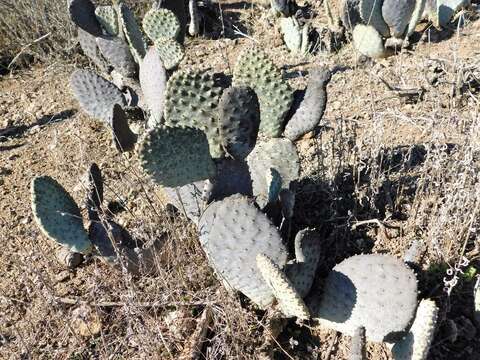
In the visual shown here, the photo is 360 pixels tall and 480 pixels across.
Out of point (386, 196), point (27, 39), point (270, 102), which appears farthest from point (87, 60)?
point (386, 196)

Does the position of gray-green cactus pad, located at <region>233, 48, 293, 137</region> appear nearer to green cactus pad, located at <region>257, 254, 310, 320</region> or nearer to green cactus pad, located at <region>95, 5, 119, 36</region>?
green cactus pad, located at <region>257, 254, 310, 320</region>

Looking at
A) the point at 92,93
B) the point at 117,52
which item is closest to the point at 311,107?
the point at 92,93

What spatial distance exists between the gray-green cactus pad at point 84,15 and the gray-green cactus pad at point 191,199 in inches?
50.4

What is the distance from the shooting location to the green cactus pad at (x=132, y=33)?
287 centimetres

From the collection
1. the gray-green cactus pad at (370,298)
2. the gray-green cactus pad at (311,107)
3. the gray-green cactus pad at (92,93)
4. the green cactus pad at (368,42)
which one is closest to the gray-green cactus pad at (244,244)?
the gray-green cactus pad at (370,298)

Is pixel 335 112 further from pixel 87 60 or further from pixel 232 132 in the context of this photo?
pixel 87 60

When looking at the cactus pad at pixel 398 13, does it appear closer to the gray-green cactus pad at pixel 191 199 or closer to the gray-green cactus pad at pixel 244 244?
the gray-green cactus pad at pixel 191 199

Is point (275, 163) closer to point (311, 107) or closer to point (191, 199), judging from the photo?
point (311, 107)

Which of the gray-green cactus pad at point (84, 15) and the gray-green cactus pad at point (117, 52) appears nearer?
the gray-green cactus pad at point (84, 15)

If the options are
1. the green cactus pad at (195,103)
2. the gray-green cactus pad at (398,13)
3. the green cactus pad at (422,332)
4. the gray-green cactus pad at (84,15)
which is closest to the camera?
the green cactus pad at (422,332)

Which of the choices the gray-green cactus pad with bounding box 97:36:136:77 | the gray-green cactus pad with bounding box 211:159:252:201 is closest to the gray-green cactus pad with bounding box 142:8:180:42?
the gray-green cactus pad with bounding box 97:36:136:77

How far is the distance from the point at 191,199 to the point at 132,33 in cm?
115

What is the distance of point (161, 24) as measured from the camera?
298 cm

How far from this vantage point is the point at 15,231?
2686 millimetres
